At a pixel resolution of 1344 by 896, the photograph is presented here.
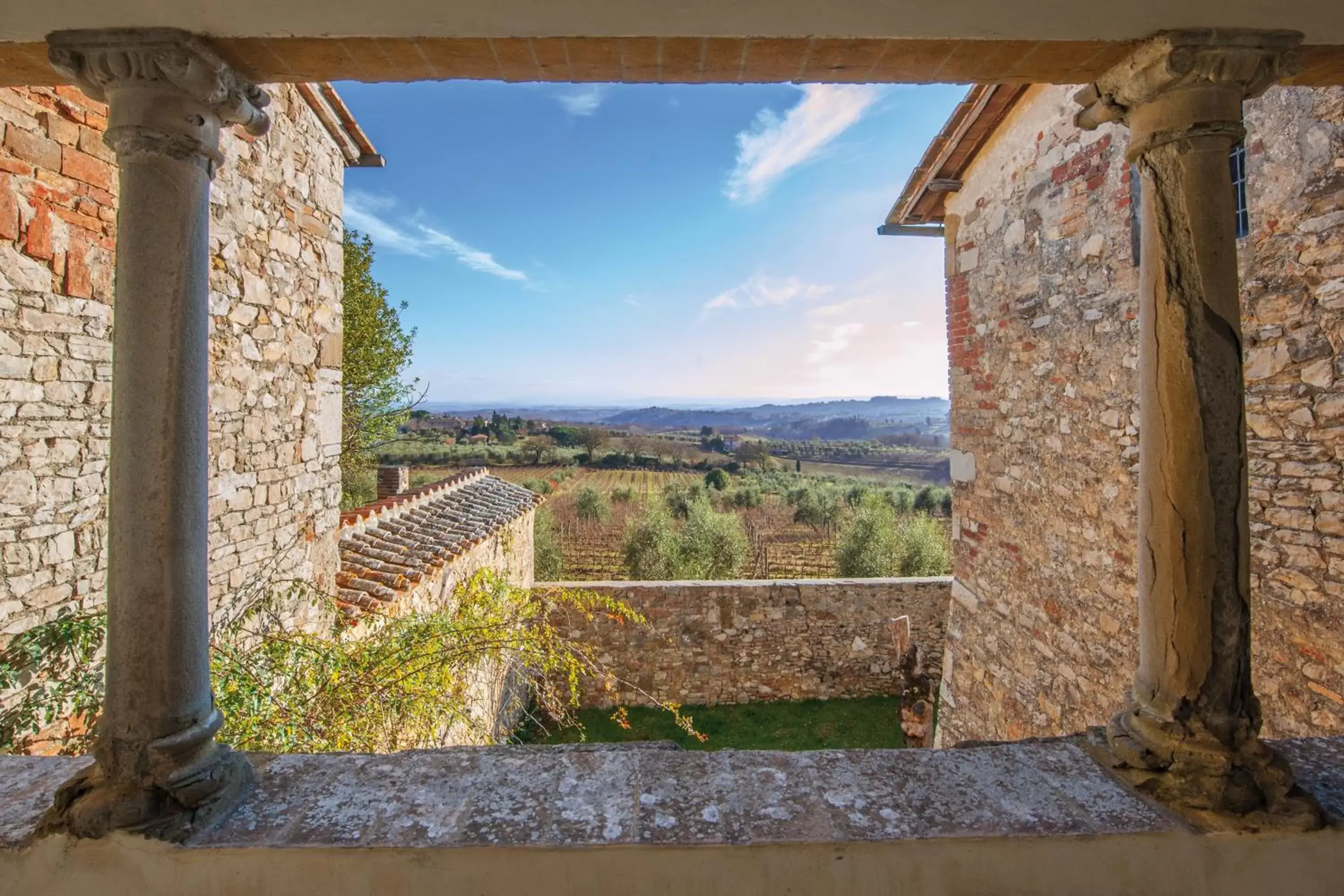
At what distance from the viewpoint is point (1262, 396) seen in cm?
276

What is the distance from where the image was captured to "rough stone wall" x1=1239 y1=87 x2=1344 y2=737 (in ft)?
8.21

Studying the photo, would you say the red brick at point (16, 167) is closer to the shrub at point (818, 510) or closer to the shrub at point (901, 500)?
the shrub at point (818, 510)

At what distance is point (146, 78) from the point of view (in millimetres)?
1653

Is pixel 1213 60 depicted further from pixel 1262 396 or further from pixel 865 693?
pixel 865 693

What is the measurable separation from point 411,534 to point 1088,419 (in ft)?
21.0

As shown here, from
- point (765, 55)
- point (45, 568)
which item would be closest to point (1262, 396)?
point (765, 55)

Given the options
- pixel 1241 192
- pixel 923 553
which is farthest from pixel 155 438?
pixel 923 553

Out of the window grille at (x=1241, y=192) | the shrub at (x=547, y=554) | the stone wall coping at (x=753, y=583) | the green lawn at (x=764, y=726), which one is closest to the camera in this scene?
the window grille at (x=1241, y=192)

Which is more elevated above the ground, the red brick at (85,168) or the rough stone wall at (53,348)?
the red brick at (85,168)

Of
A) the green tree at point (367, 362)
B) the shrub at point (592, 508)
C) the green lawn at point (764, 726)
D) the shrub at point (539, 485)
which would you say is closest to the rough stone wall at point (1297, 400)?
the green lawn at point (764, 726)

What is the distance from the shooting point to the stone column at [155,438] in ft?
5.17

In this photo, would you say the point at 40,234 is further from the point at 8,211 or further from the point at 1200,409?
the point at 1200,409

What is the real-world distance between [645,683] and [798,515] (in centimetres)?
1594

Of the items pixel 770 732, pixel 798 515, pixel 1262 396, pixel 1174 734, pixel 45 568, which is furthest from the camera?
pixel 798 515
